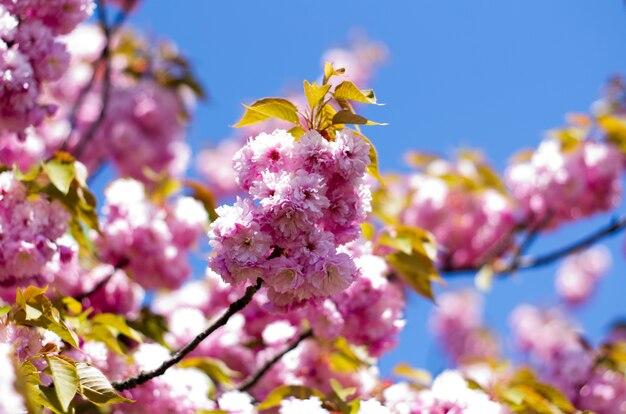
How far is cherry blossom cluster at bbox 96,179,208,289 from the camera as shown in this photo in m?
3.53

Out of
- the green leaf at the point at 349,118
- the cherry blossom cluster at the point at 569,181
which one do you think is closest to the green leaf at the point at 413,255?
the green leaf at the point at 349,118

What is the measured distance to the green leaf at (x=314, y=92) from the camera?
190 centimetres

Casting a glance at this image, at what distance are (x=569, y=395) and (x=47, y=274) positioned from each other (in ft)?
9.15

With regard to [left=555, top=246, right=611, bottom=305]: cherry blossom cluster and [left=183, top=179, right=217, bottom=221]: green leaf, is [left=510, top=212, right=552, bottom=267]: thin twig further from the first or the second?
[left=555, top=246, right=611, bottom=305]: cherry blossom cluster

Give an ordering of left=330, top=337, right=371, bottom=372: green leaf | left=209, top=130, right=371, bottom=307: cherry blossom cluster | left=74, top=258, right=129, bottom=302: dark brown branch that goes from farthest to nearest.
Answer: left=74, top=258, right=129, bottom=302: dark brown branch
left=330, top=337, right=371, bottom=372: green leaf
left=209, top=130, right=371, bottom=307: cherry blossom cluster

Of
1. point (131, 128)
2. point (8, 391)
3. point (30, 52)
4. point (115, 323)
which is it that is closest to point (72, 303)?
point (115, 323)

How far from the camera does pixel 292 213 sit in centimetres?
179

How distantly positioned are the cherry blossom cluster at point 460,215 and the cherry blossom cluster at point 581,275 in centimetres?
714

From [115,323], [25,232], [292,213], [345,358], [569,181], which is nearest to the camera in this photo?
[292,213]

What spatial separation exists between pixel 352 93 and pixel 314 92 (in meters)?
0.10

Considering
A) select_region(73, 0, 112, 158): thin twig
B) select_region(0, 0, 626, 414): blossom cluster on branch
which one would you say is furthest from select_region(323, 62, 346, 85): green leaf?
select_region(73, 0, 112, 158): thin twig

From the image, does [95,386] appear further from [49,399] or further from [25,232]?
[25,232]

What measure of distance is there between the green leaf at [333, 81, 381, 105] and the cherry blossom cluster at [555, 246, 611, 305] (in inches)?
434

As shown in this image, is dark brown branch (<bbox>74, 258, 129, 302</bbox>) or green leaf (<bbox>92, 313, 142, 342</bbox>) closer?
green leaf (<bbox>92, 313, 142, 342</bbox>)
